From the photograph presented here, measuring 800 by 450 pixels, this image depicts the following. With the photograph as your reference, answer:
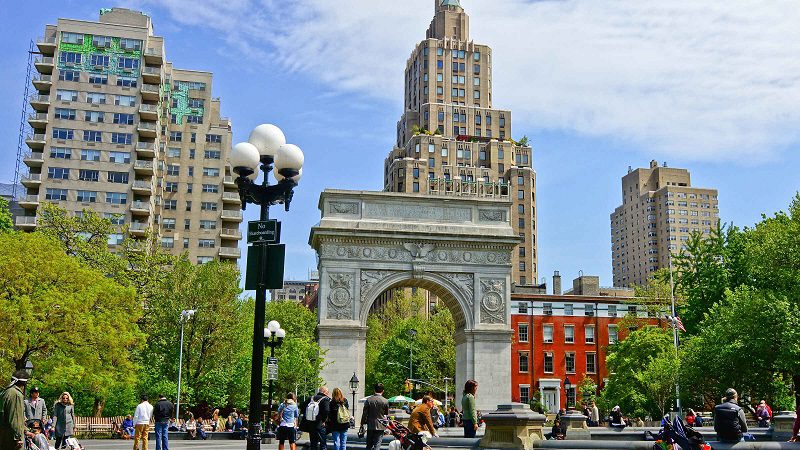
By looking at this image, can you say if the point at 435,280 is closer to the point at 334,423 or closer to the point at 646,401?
the point at 646,401

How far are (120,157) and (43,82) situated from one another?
10387 millimetres

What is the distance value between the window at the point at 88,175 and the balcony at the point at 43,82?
30.4 feet

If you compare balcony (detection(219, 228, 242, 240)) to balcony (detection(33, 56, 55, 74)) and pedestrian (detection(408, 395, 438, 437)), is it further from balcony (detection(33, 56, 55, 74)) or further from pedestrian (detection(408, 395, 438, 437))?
pedestrian (detection(408, 395, 438, 437))

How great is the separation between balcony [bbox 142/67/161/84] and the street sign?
7427 cm

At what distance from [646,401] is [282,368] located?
2439 cm

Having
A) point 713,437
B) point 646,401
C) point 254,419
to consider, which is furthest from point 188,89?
point 254,419

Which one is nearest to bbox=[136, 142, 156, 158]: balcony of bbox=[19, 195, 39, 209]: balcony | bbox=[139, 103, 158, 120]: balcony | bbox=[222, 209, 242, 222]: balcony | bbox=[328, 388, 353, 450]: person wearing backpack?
bbox=[139, 103, 158, 120]: balcony

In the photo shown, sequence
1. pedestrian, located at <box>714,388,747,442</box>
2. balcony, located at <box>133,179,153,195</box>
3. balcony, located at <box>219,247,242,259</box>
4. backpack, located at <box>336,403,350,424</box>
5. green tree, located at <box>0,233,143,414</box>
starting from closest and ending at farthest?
pedestrian, located at <box>714,388,747,442</box>, backpack, located at <box>336,403,350,424</box>, green tree, located at <box>0,233,143,414</box>, balcony, located at <box>133,179,153,195</box>, balcony, located at <box>219,247,242,259</box>

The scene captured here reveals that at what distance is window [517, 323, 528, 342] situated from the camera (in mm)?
69838

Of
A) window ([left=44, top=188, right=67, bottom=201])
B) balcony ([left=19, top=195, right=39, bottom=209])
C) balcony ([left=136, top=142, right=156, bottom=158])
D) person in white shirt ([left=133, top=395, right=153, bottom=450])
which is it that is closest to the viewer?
person in white shirt ([left=133, top=395, right=153, bottom=450])

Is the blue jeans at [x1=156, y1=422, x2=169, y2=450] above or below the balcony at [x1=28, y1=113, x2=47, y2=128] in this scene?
below

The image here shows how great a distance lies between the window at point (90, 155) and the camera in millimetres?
80188

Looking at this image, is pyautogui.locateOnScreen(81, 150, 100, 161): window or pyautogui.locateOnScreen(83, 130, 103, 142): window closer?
pyautogui.locateOnScreen(81, 150, 100, 161): window

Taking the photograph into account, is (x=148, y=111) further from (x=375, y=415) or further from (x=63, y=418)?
(x=375, y=415)
